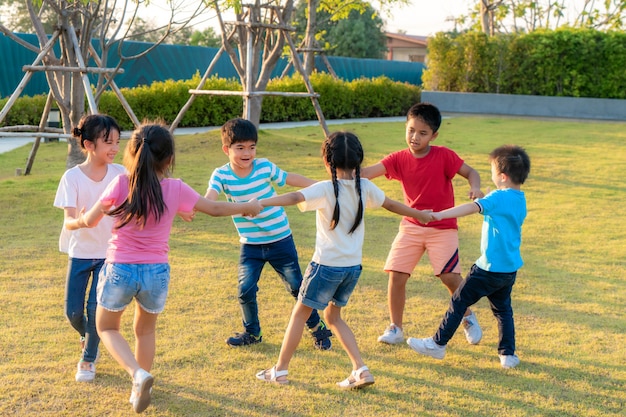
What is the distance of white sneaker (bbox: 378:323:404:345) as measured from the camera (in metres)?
4.07

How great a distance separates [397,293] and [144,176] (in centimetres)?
177

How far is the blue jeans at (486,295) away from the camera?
3.72 metres

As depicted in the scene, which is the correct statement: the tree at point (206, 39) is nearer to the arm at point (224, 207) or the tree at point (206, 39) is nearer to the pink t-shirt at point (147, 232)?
the arm at point (224, 207)

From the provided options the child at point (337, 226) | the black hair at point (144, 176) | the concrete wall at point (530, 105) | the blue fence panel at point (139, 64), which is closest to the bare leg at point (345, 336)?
the child at point (337, 226)

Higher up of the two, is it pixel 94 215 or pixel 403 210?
pixel 94 215

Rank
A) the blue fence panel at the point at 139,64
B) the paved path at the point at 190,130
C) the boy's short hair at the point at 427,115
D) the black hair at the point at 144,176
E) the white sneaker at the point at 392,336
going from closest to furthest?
1. the black hair at the point at 144,176
2. the boy's short hair at the point at 427,115
3. the white sneaker at the point at 392,336
4. the paved path at the point at 190,130
5. the blue fence panel at the point at 139,64

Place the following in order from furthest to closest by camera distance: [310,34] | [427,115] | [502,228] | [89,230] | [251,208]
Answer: [310,34] < [427,115] < [502,228] < [89,230] < [251,208]

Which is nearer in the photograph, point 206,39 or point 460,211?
point 460,211

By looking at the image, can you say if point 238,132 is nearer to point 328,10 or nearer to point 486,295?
point 486,295

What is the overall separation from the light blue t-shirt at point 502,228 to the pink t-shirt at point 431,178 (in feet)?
1.23

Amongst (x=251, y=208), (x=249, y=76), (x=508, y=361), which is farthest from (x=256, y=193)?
(x=249, y=76)

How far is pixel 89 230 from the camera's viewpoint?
134 inches

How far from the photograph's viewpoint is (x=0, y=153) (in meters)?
12.1

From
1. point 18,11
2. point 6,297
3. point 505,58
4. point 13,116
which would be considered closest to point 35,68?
point 6,297
